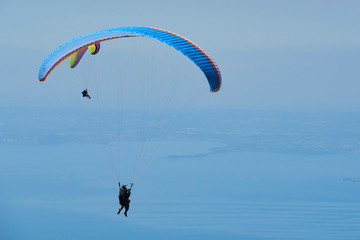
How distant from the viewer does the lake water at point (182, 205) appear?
12306cm

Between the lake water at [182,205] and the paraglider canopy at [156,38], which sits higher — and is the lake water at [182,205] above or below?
above

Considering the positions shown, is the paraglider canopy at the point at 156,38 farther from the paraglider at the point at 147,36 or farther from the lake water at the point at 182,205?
the lake water at the point at 182,205

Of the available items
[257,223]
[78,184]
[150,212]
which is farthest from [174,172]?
[257,223]

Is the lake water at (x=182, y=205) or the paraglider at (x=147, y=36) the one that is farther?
the lake water at (x=182, y=205)

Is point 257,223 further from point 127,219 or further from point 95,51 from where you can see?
point 95,51

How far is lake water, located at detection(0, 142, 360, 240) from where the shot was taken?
12306cm

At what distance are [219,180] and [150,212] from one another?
45682mm

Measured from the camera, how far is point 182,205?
14338 centimetres

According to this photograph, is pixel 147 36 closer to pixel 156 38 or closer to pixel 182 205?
pixel 156 38

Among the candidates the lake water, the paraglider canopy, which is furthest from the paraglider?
the lake water

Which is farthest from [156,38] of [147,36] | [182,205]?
[182,205]

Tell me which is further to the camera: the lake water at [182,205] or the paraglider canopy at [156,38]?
the lake water at [182,205]

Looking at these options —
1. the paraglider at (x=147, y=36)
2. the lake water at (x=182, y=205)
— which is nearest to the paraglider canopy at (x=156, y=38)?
the paraglider at (x=147, y=36)

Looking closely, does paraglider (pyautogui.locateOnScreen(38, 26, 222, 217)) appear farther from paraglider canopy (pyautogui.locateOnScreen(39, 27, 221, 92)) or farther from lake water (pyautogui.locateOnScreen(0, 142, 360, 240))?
lake water (pyautogui.locateOnScreen(0, 142, 360, 240))
